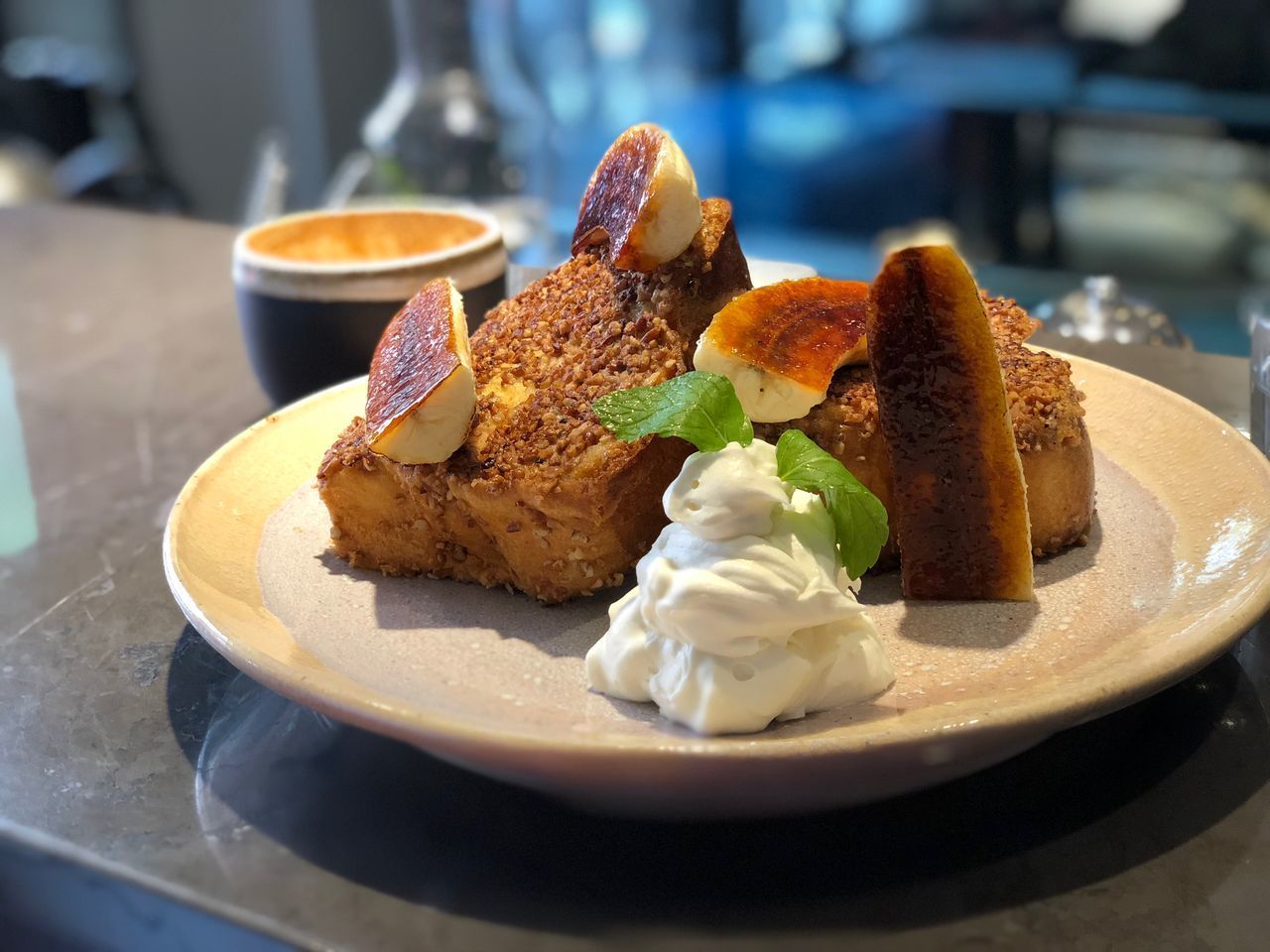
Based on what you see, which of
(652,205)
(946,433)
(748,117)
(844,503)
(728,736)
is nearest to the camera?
(728,736)

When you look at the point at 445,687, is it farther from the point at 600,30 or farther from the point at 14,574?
the point at 600,30

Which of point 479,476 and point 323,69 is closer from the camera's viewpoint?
point 479,476

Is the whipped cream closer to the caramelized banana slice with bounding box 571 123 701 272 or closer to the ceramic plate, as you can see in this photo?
the ceramic plate

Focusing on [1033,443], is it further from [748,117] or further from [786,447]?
[748,117]

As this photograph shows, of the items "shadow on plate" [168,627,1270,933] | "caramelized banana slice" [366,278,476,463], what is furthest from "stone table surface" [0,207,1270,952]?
"caramelized banana slice" [366,278,476,463]

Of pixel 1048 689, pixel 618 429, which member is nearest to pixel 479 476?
pixel 618 429

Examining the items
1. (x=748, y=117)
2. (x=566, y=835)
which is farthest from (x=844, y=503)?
(x=748, y=117)
